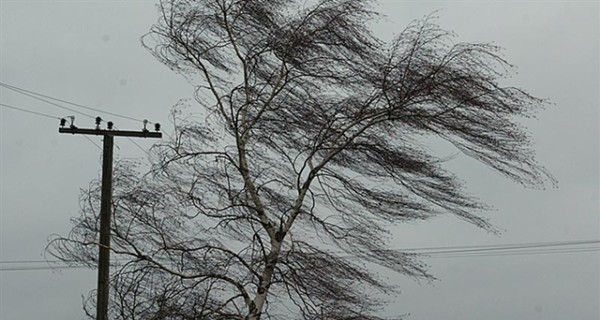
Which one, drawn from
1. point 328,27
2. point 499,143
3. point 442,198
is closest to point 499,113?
point 499,143

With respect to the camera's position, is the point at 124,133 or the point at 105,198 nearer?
the point at 105,198

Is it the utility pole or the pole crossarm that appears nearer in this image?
the utility pole

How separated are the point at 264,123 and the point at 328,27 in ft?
5.22

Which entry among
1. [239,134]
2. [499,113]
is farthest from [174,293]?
[499,113]

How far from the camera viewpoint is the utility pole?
16.9 meters

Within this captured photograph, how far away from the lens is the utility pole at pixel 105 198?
16.9m

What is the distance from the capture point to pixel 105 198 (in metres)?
17.5

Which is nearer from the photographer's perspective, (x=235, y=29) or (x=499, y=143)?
(x=499, y=143)

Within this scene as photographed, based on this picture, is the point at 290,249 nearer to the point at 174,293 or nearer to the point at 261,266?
the point at 261,266

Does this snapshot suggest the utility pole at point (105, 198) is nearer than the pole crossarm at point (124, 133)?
Yes

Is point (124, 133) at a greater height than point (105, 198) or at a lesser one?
greater

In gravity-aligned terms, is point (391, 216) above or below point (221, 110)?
below

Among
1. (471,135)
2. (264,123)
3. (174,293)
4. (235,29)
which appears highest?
(235,29)

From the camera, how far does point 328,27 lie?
626 inches
